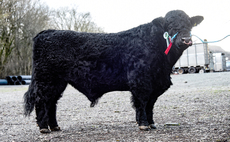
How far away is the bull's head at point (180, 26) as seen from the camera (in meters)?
3.63

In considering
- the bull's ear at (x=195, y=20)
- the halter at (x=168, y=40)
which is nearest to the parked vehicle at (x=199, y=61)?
the bull's ear at (x=195, y=20)

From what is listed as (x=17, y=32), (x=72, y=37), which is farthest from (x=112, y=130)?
(x=17, y=32)

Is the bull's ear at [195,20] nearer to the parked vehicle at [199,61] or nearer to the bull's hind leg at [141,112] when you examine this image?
the bull's hind leg at [141,112]

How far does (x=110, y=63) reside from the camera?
384 centimetres

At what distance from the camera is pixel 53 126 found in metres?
4.14

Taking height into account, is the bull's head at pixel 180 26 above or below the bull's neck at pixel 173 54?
above

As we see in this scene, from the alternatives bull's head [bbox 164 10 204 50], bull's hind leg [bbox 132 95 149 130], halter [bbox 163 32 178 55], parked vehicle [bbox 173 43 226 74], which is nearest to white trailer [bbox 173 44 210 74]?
parked vehicle [bbox 173 43 226 74]

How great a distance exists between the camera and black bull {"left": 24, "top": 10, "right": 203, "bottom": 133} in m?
3.72

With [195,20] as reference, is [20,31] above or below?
above

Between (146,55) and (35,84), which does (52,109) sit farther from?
(146,55)

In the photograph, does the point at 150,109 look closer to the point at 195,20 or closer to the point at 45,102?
the point at 195,20

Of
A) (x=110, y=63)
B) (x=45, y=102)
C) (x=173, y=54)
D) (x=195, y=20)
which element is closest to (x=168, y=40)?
(x=173, y=54)

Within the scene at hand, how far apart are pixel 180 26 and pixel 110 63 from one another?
1.19 m

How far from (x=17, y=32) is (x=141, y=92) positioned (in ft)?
90.8
